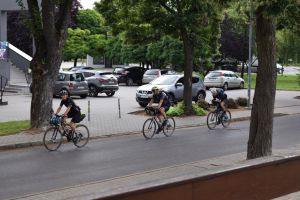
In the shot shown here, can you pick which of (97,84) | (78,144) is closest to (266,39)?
(78,144)

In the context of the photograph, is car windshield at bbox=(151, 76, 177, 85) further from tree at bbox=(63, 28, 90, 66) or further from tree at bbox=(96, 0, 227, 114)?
tree at bbox=(63, 28, 90, 66)

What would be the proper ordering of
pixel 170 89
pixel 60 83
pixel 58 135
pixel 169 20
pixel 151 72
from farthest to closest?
1. pixel 151 72
2. pixel 60 83
3. pixel 170 89
4. pixel 169 20
5. pixel 58 135

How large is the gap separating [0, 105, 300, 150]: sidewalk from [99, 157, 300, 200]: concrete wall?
9.51 metres

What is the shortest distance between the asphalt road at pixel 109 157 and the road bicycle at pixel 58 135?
203 millimetres

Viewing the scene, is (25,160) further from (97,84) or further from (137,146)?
(97,84)

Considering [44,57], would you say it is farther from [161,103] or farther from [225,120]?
[225,120]

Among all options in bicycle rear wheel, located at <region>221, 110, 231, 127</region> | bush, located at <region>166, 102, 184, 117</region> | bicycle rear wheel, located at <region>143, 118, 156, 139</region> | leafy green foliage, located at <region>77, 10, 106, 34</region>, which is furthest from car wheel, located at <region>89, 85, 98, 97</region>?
leafy green foliage, located at <region>77, 10, 106, 34</region>

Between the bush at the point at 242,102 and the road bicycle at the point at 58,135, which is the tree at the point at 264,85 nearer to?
the road bicycle at the point at 58,135

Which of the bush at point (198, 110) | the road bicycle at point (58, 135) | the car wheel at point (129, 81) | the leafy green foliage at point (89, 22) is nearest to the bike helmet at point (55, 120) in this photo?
the road bicycle at point (58, 135)

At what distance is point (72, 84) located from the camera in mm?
29969

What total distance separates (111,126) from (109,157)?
6027 millimetres

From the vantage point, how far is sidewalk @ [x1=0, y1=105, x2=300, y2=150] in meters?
14.9

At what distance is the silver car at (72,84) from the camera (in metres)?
30.1

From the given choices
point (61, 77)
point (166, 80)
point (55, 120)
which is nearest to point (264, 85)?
point (55, 120)
